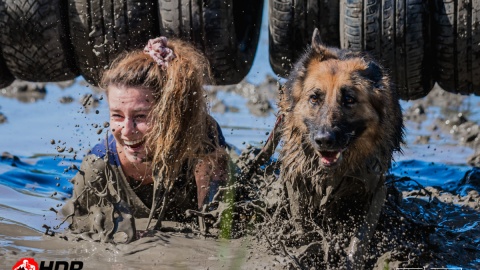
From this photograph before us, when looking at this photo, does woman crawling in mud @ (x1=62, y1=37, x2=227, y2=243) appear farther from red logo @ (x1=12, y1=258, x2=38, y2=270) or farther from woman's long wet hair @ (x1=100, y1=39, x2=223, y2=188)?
red logo @ (x1=12, y1=258, x2=38, y2=270)

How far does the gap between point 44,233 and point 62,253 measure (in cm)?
54

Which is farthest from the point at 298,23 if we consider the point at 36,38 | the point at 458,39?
the point at 36,38

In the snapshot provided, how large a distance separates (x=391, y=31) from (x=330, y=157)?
2191mm

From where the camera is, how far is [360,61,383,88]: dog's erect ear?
5562 millimetres

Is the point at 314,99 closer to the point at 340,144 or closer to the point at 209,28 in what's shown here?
the point at 340,144

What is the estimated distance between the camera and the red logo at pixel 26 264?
5.26m

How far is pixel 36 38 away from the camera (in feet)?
25.2

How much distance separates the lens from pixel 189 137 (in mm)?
6188

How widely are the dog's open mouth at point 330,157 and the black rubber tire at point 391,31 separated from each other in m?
1.93

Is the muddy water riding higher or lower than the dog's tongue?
lower

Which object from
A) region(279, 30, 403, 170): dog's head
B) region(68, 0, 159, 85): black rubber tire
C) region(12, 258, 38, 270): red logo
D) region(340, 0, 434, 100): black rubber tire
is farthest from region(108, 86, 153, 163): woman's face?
region(340, 0, 434, 100): black rubber tire

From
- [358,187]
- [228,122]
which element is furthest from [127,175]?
[228,122]

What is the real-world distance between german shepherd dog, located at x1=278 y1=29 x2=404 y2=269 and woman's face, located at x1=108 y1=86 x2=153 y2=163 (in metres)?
0.98

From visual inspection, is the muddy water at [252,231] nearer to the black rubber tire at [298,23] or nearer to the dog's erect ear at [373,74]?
the dog's erect ear at [373,74]
